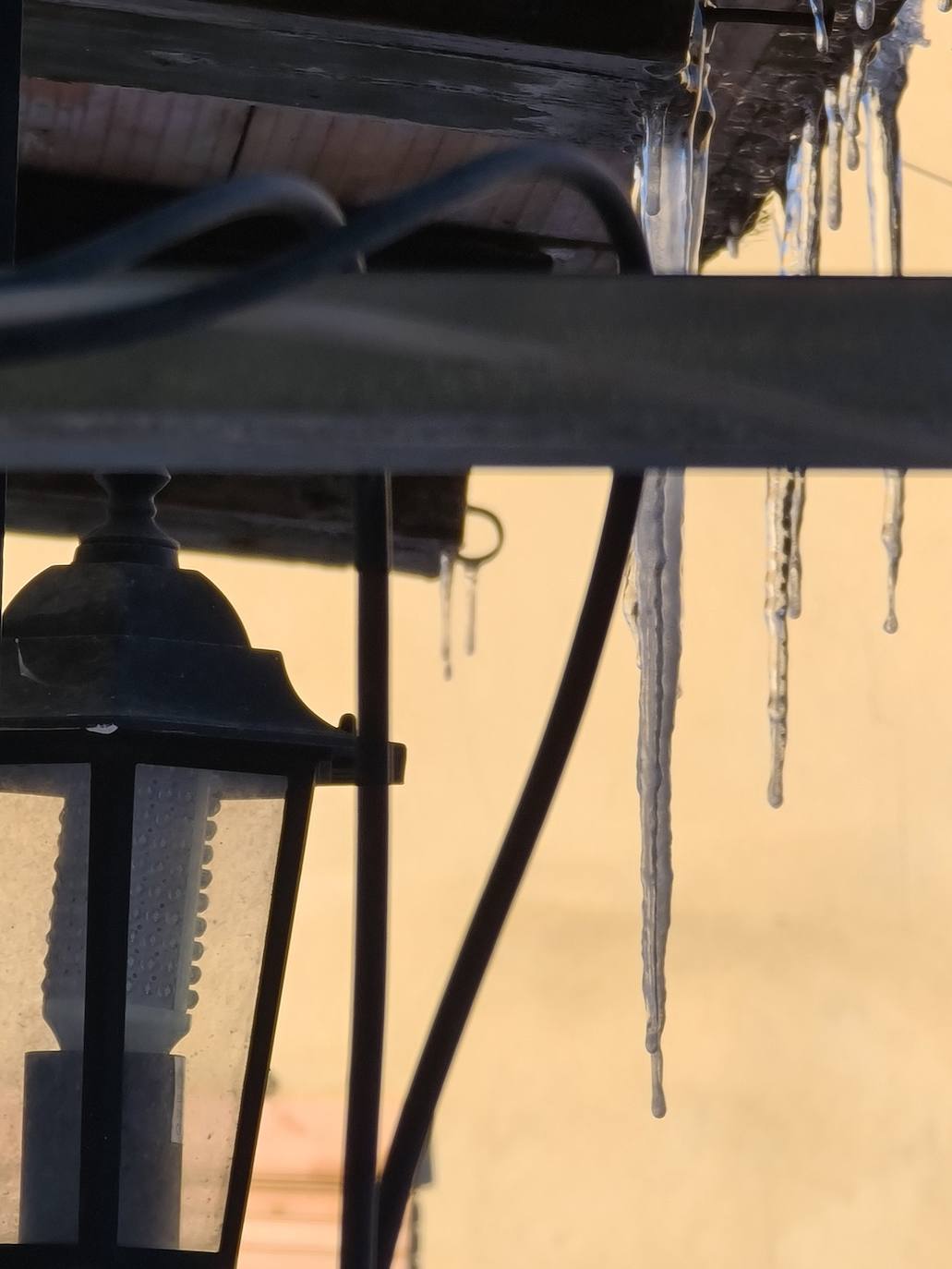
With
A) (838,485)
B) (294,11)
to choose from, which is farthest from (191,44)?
(838,485)

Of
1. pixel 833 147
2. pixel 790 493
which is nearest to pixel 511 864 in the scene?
pixel 833 147

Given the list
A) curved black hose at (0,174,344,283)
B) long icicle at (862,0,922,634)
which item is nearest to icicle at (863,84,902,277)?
long icicle at (862,0,922,634)

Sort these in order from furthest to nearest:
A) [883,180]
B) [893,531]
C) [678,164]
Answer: [893,531]
[883,180]
[678,164]

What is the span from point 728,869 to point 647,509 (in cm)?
339

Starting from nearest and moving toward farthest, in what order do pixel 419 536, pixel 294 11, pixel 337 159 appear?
pixel 294 11 → pixel 337 159 → pixel 419 536

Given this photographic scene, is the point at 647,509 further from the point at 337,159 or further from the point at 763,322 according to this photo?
the point at 763,322

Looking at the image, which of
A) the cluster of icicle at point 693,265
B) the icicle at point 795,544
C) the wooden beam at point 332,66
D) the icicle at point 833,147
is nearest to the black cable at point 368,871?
the wooden beam at point 332,66

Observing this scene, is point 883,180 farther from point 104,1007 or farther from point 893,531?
point 104,1007

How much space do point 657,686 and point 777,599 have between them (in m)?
0.49

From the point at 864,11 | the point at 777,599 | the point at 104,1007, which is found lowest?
the point at 104,1007

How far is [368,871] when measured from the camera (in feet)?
3.03

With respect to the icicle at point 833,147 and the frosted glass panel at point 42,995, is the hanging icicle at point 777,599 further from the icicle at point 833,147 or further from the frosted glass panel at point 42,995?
the frosted glass panel at point 42,995

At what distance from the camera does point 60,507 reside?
2184 mm

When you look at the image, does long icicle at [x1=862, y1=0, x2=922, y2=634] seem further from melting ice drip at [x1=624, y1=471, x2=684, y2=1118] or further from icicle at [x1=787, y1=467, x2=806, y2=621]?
melting ice drip at [x1=624, y1=471, x2=684, y2=1118]
